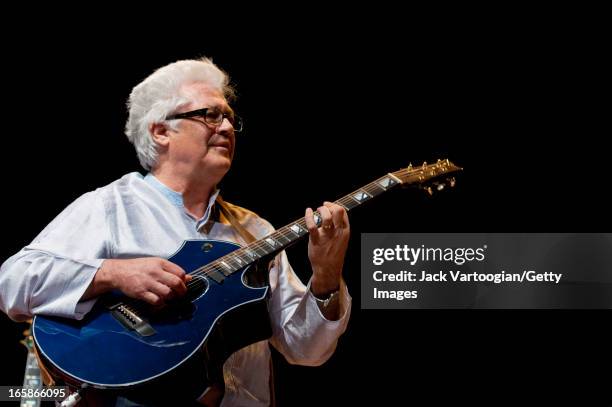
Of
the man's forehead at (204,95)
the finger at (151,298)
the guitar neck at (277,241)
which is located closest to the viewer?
the finger at (151,298)

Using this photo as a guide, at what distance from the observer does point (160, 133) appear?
217 cm

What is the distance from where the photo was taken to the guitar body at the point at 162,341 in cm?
154

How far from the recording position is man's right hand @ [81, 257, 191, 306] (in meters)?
1.66

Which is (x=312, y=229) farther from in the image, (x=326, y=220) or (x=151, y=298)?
(x=151, y=298)

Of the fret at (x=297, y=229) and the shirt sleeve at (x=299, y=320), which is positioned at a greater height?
the fret at (x=297, y=229)

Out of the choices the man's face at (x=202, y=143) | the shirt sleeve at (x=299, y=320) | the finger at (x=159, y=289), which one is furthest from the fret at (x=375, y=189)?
the finger at (x=159, y=289)

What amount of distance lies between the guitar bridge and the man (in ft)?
0.15

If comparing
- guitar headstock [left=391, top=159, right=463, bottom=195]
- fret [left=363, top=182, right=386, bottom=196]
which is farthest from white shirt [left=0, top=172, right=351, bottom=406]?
guitar headstock [left=391, top=159, right=463, bottom=195]

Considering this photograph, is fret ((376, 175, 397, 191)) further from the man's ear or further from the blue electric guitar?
the man's ear

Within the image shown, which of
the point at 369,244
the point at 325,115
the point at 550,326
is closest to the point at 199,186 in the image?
the point at 369,244

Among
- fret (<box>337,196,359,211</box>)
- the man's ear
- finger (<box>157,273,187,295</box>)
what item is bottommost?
finger (<box>157,273,187,295</box>)

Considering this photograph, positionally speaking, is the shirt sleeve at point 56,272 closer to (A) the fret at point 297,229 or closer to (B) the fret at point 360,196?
(A) the fret at point 297,229

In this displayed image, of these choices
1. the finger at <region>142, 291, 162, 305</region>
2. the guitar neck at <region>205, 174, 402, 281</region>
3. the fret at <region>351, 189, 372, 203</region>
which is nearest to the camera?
the finger at <region>142, 291, 162, 305</region>

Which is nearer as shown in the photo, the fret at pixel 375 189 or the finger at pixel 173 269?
the finger at pixel 173 269
